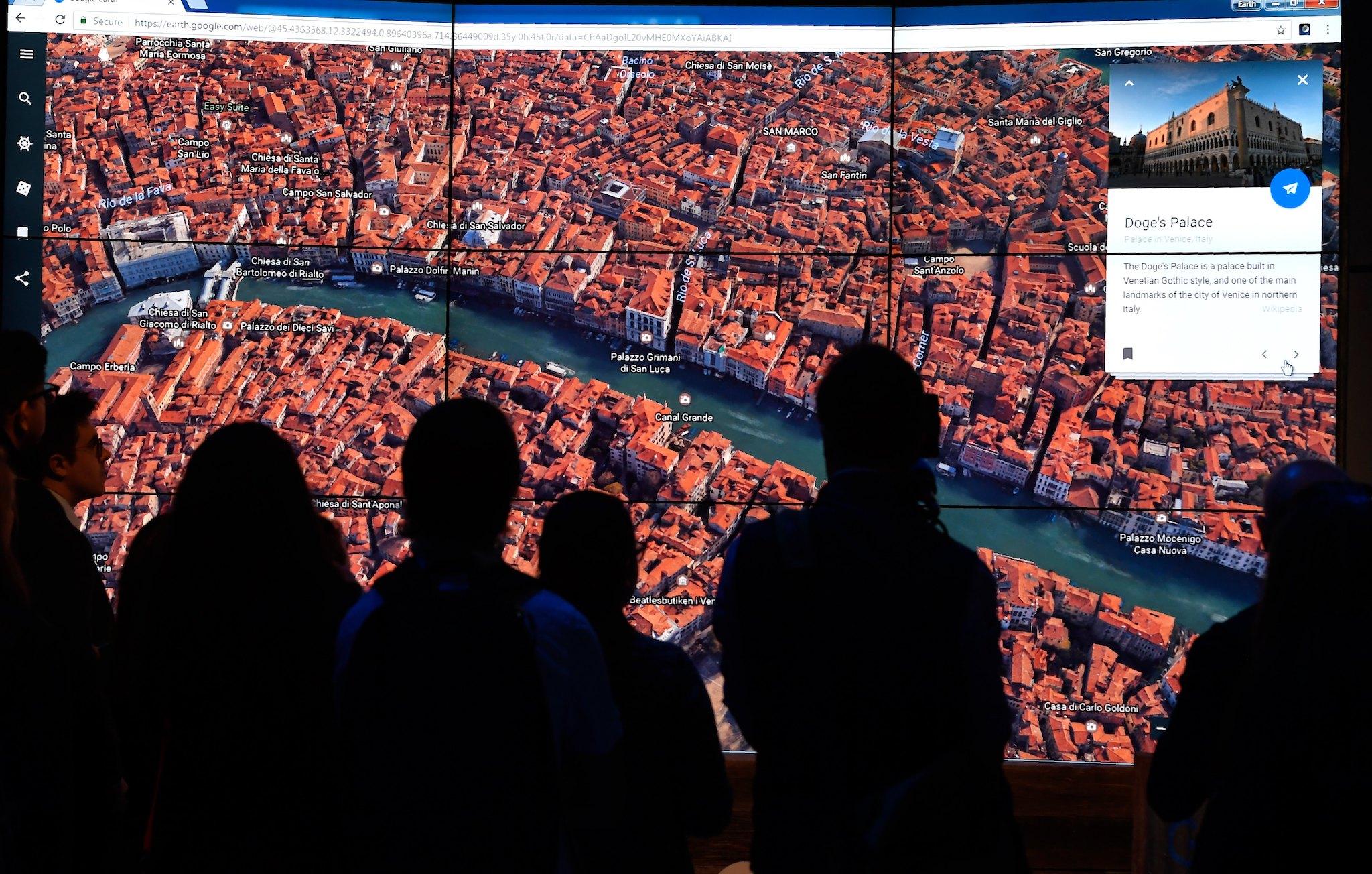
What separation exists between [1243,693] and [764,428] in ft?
8.94

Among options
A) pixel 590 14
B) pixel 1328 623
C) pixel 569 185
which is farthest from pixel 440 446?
pixel 590 14

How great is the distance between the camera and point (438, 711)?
138 centimetres

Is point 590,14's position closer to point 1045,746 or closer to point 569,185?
point 569,185

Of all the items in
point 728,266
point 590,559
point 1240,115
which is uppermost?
point 1240,115

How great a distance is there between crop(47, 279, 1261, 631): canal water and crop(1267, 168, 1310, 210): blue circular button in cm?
137

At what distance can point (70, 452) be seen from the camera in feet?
8.50

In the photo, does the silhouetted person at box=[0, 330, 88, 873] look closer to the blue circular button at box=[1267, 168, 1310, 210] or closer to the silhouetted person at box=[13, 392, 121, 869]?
the silhouetted person at box=[13, 392, 121, 869]

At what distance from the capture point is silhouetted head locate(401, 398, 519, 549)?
141 cm

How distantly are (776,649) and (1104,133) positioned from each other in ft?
11.0

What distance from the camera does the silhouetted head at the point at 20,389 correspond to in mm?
2322

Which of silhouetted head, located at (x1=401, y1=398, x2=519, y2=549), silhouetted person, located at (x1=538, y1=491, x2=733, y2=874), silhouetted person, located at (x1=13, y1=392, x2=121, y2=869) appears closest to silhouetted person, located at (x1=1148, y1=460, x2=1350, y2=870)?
silhouetted person, located at (x1=538, y1=491, x2=733, y2=874)

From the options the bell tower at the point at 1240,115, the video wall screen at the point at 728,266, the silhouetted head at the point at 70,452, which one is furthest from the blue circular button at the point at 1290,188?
the silhouetted head at the point at 70,452

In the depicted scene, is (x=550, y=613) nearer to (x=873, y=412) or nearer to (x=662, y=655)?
(x=662, y=655)

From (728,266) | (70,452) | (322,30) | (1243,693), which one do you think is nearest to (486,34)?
(322,30)
